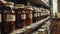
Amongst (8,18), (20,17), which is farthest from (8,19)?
(20,17)

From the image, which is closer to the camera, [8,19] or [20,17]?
[8,19]

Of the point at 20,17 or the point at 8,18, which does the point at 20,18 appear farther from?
the point at 8,18

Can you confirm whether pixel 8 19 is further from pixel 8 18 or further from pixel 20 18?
pixel 20 18

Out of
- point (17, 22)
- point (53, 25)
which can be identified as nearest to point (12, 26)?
point (17, 22)

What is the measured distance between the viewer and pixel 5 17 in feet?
3.79

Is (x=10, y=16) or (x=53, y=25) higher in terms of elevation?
(x=10, y=16)

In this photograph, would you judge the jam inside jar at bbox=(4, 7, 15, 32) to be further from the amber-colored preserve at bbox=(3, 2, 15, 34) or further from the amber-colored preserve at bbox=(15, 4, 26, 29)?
the amber-colored preserve at bbox=(15, 4, 26, 29)

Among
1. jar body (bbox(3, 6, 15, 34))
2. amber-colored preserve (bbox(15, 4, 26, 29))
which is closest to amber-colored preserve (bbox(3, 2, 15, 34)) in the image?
jar body (bbox(3, 6, 15, 34))

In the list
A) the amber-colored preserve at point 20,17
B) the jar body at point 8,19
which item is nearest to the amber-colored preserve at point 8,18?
the jar body at point 8,19

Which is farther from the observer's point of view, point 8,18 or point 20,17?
point 20,17

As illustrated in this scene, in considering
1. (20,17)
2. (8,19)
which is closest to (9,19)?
(8,19)

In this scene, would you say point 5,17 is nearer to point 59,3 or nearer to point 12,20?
point 12,20

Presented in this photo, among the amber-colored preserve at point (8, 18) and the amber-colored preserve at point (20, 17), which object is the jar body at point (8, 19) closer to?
the amber-colored preserve at point (8, 18)

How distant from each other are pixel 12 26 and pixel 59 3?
34.3 ft
